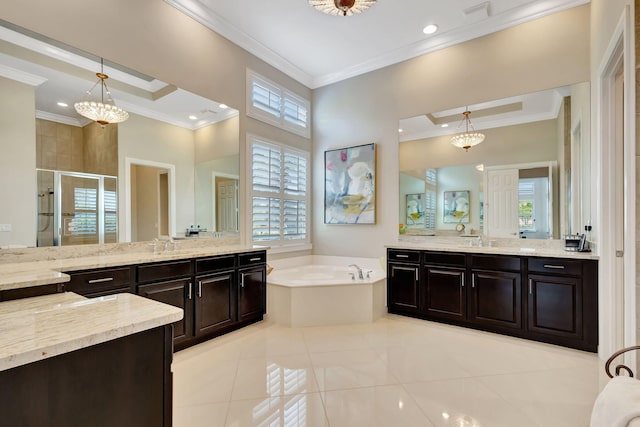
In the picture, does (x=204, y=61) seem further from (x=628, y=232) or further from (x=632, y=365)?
(x=632, y=365)

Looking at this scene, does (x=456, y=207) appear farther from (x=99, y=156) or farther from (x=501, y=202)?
(x=99, y=156)

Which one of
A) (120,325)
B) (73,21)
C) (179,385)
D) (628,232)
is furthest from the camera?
(73,21)

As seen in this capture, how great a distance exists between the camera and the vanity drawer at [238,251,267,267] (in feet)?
10.9

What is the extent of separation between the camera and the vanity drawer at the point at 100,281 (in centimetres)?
206

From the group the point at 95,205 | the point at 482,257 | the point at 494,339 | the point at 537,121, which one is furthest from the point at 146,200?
the point at 537,121

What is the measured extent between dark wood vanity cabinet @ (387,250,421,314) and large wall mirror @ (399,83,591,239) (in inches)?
19.0

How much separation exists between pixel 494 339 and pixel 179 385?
291cm

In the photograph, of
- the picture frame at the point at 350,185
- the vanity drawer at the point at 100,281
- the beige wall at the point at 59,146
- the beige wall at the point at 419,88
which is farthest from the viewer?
the picture frame at the point at 350,185

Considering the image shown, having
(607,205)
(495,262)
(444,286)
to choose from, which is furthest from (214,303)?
(607,205)

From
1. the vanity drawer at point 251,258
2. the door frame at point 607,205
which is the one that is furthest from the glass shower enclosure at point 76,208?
the door frame at point 607,205

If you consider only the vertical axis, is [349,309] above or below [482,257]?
below

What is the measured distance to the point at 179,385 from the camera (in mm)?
2199

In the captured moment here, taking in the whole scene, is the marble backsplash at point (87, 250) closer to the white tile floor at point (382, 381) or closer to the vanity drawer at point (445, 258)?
the white tile floor at point (382, 381)

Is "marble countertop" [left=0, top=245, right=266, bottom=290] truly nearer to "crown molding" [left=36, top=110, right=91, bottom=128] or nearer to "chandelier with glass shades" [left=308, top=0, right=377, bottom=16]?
"crown molding" [left=36, top=110, right=91, bottom=128]
